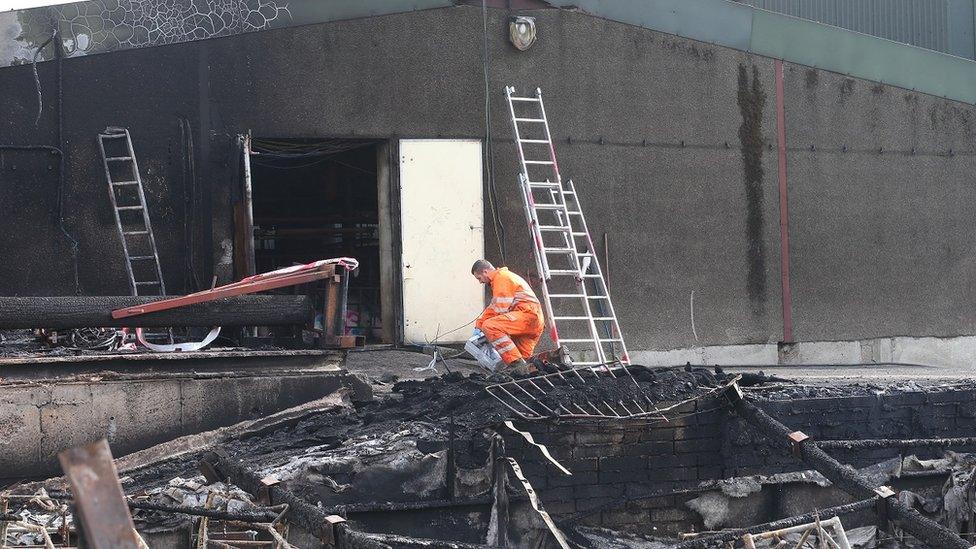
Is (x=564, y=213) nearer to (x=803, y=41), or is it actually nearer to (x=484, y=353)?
(x=484, y=353)

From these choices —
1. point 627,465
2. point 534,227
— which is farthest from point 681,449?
point 534,227

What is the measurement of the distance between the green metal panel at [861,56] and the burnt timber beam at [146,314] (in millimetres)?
7704

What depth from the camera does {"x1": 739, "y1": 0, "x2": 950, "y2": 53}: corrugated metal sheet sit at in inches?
727

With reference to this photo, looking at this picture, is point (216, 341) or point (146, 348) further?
point (216, 341)

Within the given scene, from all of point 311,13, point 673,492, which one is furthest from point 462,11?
point 673,492

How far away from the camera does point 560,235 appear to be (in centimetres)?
1309

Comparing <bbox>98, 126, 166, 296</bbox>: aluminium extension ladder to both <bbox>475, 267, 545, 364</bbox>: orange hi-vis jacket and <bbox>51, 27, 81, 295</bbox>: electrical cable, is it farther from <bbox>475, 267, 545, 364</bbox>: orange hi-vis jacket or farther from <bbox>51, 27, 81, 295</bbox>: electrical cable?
<bbox>475, 267, 545, 364</bbox>: orange hi-vis jacket

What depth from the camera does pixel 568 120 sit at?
1327 cm

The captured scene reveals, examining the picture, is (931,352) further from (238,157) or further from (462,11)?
(238,157)

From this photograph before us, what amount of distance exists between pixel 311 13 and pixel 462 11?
5.64 ft

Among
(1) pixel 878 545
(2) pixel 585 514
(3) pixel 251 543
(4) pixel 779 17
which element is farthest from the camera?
(4) pixel 779 17

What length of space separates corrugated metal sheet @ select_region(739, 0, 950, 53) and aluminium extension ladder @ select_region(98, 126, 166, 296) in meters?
11.4

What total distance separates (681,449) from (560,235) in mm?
4838

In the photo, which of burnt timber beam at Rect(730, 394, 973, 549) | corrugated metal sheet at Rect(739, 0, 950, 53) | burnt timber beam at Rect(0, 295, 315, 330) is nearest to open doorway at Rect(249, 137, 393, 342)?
burnt timber beam at Rect(0, 295, 315, 330)
